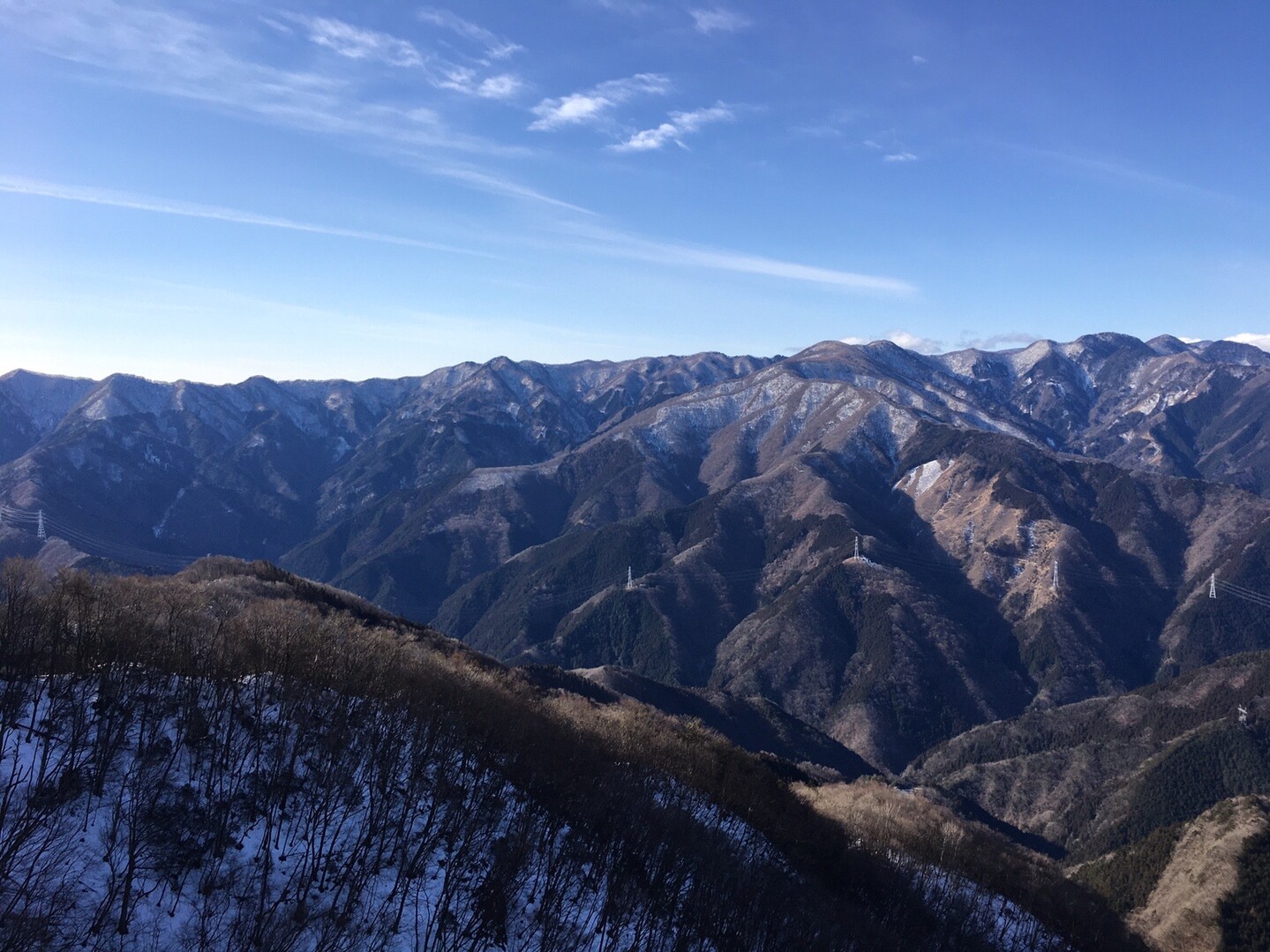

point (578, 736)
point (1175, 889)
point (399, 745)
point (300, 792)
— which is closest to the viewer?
point (300, 792)

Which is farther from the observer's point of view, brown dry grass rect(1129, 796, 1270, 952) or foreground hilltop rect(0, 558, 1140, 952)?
brown dry grass rect(1129, 796, 1270, 952)

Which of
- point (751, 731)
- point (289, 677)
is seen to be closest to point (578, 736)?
point (289, 677)

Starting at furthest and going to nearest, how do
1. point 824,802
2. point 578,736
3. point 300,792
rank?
point 824,802, point 578,736, point 300,792

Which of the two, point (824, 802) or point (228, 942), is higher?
point (228, 942)

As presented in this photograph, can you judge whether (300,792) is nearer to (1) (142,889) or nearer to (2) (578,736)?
(1) (142,889)

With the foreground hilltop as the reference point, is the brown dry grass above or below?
below

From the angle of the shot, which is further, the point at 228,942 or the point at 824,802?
the point at 824,802

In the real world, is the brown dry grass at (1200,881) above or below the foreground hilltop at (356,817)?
below

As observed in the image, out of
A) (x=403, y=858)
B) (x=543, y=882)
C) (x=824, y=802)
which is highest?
(x=403, y=858)

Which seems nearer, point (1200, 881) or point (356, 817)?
point (356, 817)

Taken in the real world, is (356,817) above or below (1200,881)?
above

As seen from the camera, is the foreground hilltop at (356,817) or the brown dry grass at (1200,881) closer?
the foreground hilltop at (356,817)
